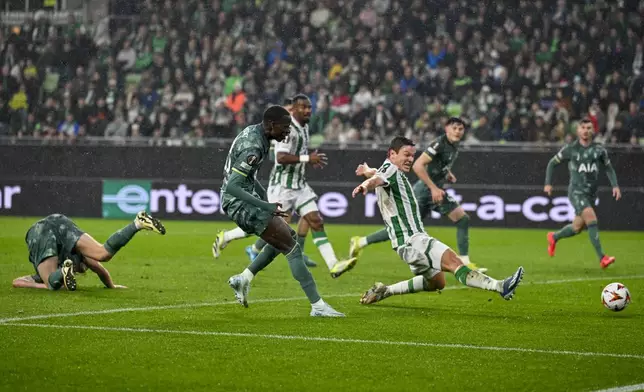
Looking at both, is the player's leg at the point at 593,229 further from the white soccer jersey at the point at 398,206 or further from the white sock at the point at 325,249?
the white soccer jersey at the point at 398,206

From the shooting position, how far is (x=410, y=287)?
429 inches

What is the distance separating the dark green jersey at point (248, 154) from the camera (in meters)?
9.73

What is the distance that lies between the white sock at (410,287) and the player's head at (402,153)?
1068 mm

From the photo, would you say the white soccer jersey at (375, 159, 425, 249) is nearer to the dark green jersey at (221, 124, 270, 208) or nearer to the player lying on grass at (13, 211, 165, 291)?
the dark green jersey at (221, 124, 270, 208)

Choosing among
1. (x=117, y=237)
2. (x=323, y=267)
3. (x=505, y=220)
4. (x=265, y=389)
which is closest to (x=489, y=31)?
(x=505, y=220)

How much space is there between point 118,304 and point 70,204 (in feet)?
49.8

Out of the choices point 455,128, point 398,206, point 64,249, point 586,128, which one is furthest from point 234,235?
point 586,128

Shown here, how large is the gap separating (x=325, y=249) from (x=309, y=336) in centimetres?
528

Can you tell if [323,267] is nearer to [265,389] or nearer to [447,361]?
[447,361]

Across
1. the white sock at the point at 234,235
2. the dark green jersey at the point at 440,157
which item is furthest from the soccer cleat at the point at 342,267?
the dark green jersey at the point at 440,157

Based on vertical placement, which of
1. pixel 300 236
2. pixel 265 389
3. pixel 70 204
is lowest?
pixel 70 204

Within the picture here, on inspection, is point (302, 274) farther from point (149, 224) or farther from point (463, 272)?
point (149, 224)

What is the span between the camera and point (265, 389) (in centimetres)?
674

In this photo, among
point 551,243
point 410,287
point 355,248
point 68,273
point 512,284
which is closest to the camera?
point 512,284
